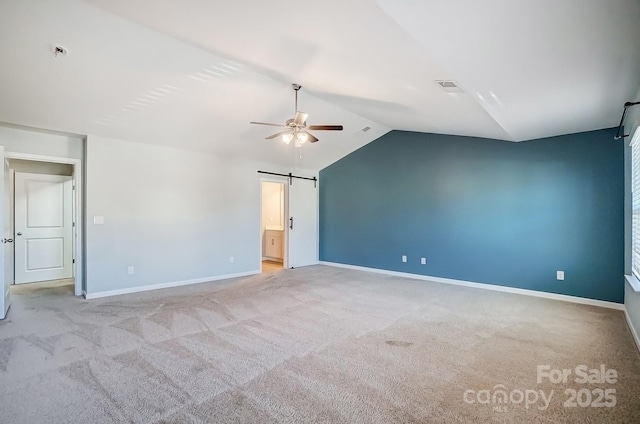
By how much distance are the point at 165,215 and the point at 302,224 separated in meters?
3.23

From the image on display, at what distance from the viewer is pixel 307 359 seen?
2.78 metres

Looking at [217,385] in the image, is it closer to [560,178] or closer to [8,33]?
[8,33]

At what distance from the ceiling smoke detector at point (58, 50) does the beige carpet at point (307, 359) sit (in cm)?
285

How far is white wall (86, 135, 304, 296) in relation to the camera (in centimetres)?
494

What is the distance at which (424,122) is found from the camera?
5191 mm

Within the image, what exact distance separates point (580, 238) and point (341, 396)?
449cm

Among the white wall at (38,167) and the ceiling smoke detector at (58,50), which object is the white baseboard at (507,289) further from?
the white wall at (38,167)

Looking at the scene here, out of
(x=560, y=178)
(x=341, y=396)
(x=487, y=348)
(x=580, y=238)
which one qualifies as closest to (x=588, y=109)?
(x=560, y=178)

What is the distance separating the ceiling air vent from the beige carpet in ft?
8.50

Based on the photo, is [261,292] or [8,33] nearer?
[8,33]

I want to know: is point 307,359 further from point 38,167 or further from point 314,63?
point 38,167

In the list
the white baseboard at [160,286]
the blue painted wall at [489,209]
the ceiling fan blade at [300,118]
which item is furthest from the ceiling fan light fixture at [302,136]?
the white baseboard at [160,286]

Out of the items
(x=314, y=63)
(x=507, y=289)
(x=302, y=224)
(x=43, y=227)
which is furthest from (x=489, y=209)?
(x=43, y=227)

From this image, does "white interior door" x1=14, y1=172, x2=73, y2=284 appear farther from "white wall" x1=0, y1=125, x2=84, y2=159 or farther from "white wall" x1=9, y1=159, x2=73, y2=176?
"white wall" x1=0, y1=125, x2=84, y2=159
